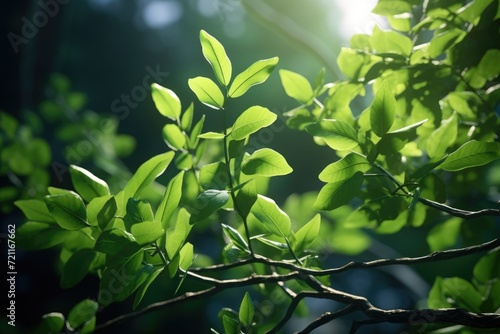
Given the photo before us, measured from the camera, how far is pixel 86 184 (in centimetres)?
85

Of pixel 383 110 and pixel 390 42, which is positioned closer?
pixel 383 110

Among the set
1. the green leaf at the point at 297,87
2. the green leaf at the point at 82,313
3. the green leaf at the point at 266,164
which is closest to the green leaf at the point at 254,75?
the green leaf at the point at 266,164

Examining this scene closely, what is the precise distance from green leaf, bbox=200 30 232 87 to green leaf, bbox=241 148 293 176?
142mm

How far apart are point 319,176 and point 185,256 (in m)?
0.26

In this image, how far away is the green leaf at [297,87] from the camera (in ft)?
3.40

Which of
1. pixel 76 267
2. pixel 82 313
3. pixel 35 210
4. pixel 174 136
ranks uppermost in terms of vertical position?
pixel 174 136

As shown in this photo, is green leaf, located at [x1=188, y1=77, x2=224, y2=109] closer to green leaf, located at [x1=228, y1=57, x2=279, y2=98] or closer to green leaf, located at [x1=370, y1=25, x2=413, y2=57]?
green leaf, located at [x1=228, y1=57, x2=279, y2=98]

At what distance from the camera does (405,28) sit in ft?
3.28

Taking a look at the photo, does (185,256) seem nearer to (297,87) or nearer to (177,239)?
(177,239)

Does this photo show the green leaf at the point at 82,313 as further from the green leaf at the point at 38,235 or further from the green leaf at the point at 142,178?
the green leaf at the point at 142,178

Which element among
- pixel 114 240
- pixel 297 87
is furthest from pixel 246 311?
pixel 297 87

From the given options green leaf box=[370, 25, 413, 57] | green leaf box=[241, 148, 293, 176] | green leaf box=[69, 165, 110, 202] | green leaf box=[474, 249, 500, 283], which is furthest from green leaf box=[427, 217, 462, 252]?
green leaf box=[69, 165, 110, 202]

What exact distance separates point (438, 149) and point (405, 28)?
0.28m

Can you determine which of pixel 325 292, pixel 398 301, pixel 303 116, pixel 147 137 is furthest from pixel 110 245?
pixel 398 301
